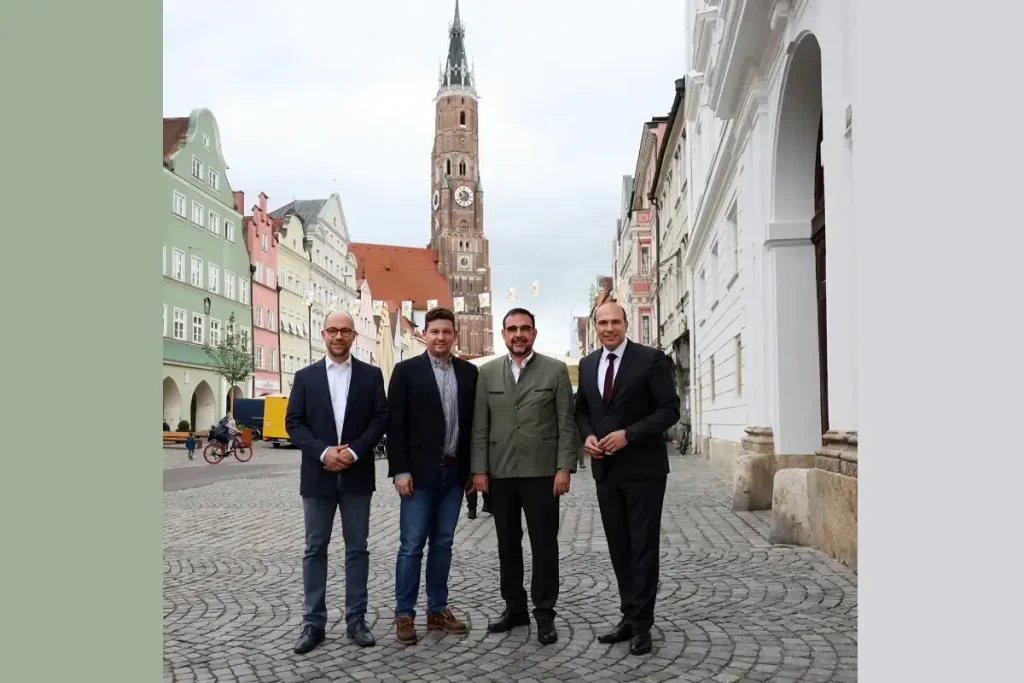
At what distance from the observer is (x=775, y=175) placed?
10.5 meters

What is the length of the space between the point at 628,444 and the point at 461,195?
129m

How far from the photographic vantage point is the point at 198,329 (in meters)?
45.1

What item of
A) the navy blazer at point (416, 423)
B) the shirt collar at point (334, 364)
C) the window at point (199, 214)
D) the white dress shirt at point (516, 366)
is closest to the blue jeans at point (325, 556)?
the navy blazer at point (416, 423)

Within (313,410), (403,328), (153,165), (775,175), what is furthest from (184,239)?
(403,328)

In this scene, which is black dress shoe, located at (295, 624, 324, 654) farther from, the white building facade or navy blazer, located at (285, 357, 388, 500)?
the white building facade

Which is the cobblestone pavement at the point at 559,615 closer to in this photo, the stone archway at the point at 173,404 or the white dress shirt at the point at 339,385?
the white dress shirt at the point at 339,385

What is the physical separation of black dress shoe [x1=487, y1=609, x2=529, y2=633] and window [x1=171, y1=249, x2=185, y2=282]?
40453 millimetres

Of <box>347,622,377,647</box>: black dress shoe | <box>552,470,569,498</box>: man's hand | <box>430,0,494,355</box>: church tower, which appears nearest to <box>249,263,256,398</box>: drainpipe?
<box>347,622,377,647</box>: black dress shoe

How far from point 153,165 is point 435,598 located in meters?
3.85

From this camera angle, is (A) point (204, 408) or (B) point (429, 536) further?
(A) point (204, 408)

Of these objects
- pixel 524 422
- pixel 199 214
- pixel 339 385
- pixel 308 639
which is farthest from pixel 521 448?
pixel 199 214

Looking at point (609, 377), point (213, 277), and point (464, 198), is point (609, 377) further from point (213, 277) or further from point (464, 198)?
point (464, 198)

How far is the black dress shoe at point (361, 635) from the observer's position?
16.4ft

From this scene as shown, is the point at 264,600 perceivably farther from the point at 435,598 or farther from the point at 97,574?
the point at 97,574
